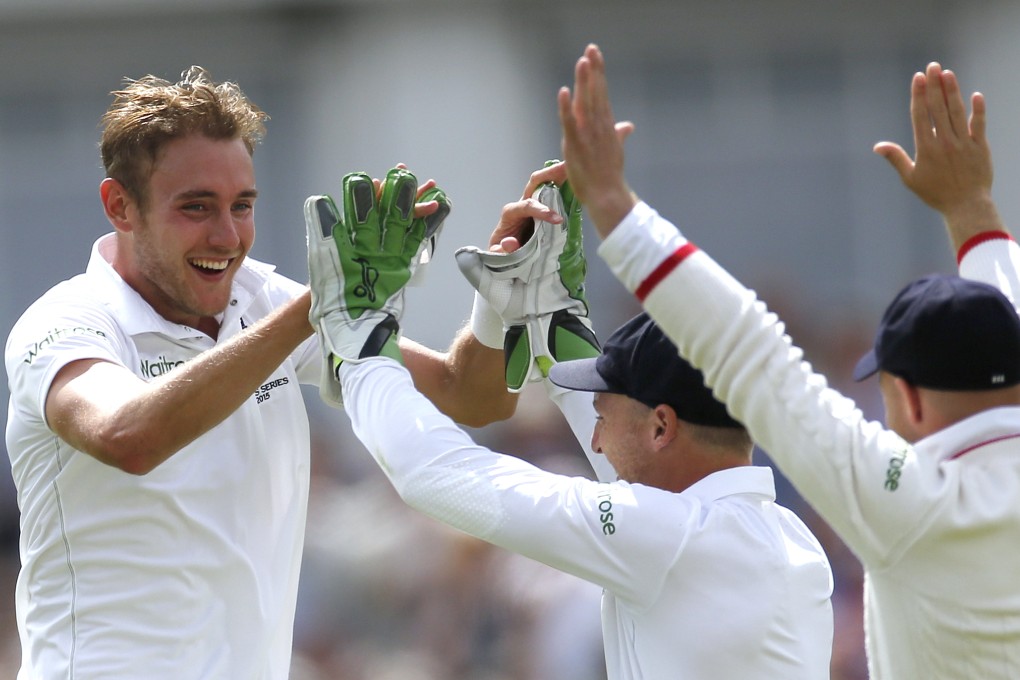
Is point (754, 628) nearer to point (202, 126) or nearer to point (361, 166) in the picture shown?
point (202, 126)

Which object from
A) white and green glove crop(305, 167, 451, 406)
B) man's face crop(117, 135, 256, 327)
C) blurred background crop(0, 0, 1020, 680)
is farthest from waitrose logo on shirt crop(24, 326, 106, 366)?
blurred background crop(0, 0, 1020, 680)

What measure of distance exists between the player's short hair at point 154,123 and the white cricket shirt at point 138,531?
0.27m

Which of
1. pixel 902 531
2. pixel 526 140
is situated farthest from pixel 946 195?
pixel 526 140

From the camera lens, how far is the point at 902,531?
6.57 ft

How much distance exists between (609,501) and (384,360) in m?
0.48

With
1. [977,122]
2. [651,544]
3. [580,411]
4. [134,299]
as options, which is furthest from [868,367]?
[134,299]

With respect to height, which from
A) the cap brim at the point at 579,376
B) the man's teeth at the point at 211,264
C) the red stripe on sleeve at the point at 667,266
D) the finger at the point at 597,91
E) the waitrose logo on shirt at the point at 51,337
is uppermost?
the finger at the point at 597,91

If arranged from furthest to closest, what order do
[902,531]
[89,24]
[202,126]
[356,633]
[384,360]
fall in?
[89,24] → [356,633] → [202,126] → [384,360] → [902,531]

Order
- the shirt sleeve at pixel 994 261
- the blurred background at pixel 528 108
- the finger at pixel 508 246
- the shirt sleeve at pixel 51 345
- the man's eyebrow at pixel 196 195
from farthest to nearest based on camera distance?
the blurred background at pixel 528 108, the man's eyebrow at pixel 196 195, the finger at pixel 508 246, the shirt sleeve at pixel 51 345, the shirt sleeve at pixel 994 261

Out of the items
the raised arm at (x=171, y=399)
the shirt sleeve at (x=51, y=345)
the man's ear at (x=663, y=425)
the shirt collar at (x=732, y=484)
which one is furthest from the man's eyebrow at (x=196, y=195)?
the shirt collar at (x=732, y=484)

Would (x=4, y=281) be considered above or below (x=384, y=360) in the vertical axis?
below

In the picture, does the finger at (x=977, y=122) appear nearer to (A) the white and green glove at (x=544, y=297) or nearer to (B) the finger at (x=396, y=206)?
(A) the white and green glove at (x=544, y=297)

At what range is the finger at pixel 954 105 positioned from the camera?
2.50 meters

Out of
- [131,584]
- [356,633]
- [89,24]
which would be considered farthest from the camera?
[89,24]
